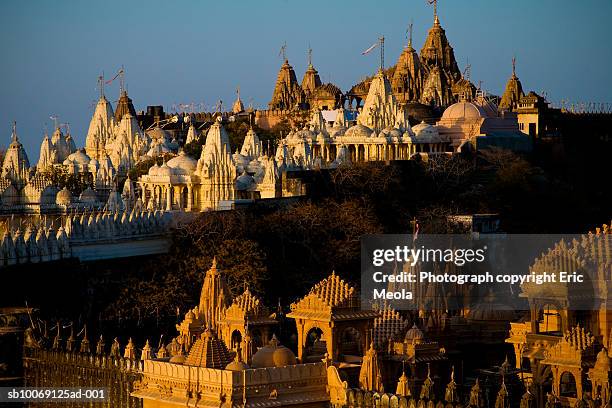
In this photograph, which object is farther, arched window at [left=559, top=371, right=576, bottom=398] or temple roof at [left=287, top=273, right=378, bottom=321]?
temple roof at [left=287, top=273, right=378, bottom=321]

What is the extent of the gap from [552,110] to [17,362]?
212 feet

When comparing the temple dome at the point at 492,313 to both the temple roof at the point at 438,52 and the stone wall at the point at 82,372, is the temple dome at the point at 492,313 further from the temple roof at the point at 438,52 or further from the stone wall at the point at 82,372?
the temple roof at the point at 438,52

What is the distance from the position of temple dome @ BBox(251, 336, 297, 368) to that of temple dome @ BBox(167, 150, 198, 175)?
4184cm

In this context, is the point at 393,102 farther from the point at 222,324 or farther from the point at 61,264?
the point at 222,324

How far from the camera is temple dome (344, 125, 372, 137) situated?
265 ft

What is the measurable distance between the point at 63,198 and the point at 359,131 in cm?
1785

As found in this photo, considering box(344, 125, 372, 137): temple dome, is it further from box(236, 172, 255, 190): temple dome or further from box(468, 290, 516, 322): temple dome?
box(468, 290, 516, 322): temple dome

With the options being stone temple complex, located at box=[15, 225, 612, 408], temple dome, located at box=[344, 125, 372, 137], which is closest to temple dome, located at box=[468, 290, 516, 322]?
Result: stone temple complex, located at box=[15, 225, 612, 408]

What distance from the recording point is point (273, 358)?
2703 centimetres

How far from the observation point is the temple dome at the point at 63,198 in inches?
2576

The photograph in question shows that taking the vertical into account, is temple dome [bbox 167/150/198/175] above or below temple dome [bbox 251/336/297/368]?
above

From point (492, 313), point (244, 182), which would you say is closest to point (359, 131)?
point (244, 182)

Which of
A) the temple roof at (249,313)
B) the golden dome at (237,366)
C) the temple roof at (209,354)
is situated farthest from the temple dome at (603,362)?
the temple roof at (249,313)

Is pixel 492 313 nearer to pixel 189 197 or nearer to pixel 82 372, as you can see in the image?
pixel 82 372
